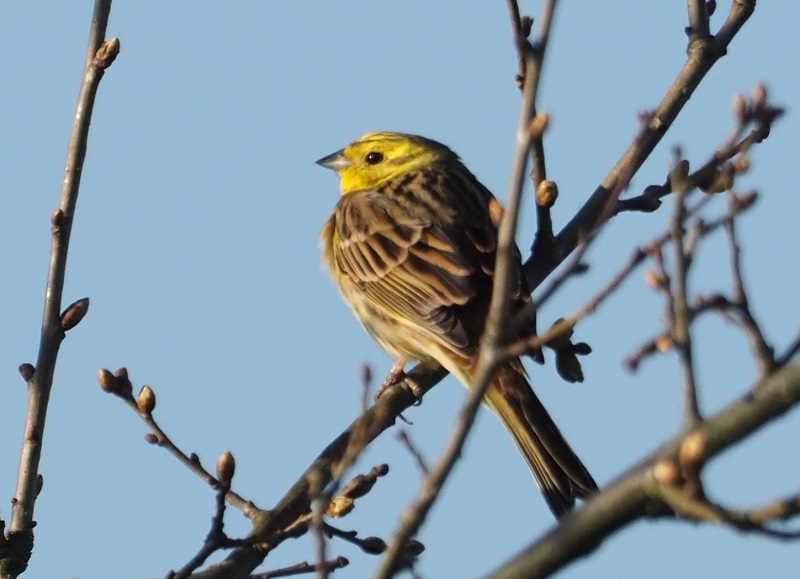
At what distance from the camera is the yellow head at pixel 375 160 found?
910 cm

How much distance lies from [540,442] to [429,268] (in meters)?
1.45

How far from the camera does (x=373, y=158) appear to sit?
9.17m

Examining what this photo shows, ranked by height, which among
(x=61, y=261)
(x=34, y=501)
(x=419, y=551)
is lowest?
(x=419, y=551)

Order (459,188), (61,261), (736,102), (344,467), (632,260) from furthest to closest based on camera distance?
(459,188), (61,261), (736,102), (344,467), (632,260)

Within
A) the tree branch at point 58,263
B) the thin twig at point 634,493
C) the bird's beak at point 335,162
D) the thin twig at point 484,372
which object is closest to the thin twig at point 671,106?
the tree branch at point 58,263

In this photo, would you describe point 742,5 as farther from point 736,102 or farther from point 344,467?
point 344,467

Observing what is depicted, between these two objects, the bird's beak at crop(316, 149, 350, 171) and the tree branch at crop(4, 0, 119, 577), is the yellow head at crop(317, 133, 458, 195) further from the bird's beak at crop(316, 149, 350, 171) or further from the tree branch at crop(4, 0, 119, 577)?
the tree branch at crop(4, 0, 119, 577)

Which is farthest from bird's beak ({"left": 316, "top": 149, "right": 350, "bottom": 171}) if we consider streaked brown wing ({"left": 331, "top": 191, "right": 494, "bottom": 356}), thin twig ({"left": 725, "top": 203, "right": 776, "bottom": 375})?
thin twig ({"left": 725, "top": 203, "right": 776, "bottom": 375})

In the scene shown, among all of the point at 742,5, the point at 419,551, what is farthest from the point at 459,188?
the point at 419,551

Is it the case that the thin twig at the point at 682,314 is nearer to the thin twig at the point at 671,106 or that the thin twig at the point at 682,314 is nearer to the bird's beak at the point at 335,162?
the thin twig at the point at 671,106

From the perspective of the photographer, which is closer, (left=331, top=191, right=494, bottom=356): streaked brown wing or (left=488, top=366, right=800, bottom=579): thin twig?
(left=488, top=366, right=800, bottom=579): thin twig

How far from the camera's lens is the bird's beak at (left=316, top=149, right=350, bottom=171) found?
917 cm

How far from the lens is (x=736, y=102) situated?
428 cm

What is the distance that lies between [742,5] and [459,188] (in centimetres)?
253
